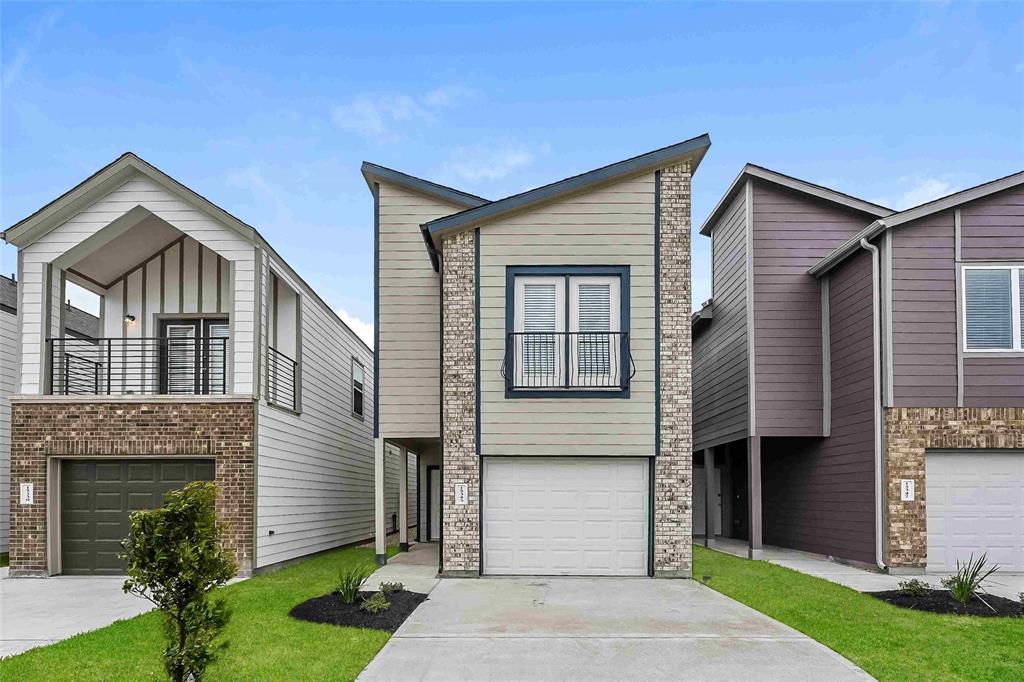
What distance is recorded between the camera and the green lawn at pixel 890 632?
720 cm

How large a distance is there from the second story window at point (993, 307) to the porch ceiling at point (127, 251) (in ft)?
43.3

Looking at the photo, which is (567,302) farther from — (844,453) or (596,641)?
(844,453)

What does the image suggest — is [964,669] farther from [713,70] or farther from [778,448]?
[713,70]

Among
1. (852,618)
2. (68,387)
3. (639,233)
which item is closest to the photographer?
(852,618)

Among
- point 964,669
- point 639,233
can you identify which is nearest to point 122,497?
point 639,233

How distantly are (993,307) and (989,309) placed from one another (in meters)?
0.07

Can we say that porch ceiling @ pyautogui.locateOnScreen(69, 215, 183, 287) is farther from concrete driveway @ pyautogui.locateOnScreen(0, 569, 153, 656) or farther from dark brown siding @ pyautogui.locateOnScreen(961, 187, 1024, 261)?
dark brown siding @ pyautogui.locateOnScreen(961, 187, 1024, 261)

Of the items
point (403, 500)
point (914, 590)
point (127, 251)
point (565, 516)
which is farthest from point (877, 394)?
point (127, 251)

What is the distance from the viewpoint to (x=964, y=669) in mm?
7156

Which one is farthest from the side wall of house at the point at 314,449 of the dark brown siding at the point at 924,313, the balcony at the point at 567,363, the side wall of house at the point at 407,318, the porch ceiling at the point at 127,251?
the dark brown siding at the point at 924,313

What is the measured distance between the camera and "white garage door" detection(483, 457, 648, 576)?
12.5 meters

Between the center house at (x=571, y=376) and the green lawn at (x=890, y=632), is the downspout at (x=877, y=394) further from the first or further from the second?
the center house at (x=571, y=376)

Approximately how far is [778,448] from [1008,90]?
9415 millimetres

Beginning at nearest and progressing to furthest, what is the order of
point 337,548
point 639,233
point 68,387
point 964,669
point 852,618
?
point 964,669, point 852,618, point 639,233, point 68,387, point 337,548
